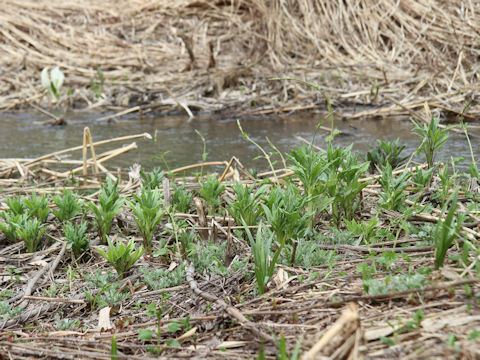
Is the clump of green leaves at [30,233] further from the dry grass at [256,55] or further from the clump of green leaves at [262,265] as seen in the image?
the dry grass at [256,55]

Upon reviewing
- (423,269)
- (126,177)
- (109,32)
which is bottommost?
(126,177)

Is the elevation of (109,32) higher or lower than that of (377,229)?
higher

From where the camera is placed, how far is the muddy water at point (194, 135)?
4.56 metres

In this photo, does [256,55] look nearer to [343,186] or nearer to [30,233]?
[343,186]

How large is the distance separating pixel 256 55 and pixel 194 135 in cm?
267

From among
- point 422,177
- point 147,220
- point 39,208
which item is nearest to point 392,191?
A: point 422,177

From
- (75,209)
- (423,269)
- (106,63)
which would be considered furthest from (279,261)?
(106,63)

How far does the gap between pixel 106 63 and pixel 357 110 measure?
13.3 feet

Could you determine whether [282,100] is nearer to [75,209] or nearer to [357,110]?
[357,110]

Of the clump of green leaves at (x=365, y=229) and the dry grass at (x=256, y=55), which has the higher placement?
the dry grass at (x=256, y=55)

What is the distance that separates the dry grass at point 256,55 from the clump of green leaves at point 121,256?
13.0ft

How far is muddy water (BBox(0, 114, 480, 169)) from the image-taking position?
456 cm

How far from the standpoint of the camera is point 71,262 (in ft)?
8.21

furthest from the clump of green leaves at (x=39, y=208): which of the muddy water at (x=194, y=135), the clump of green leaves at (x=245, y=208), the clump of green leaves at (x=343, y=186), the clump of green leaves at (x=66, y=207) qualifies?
the muddy water at (x=194, y=135)
